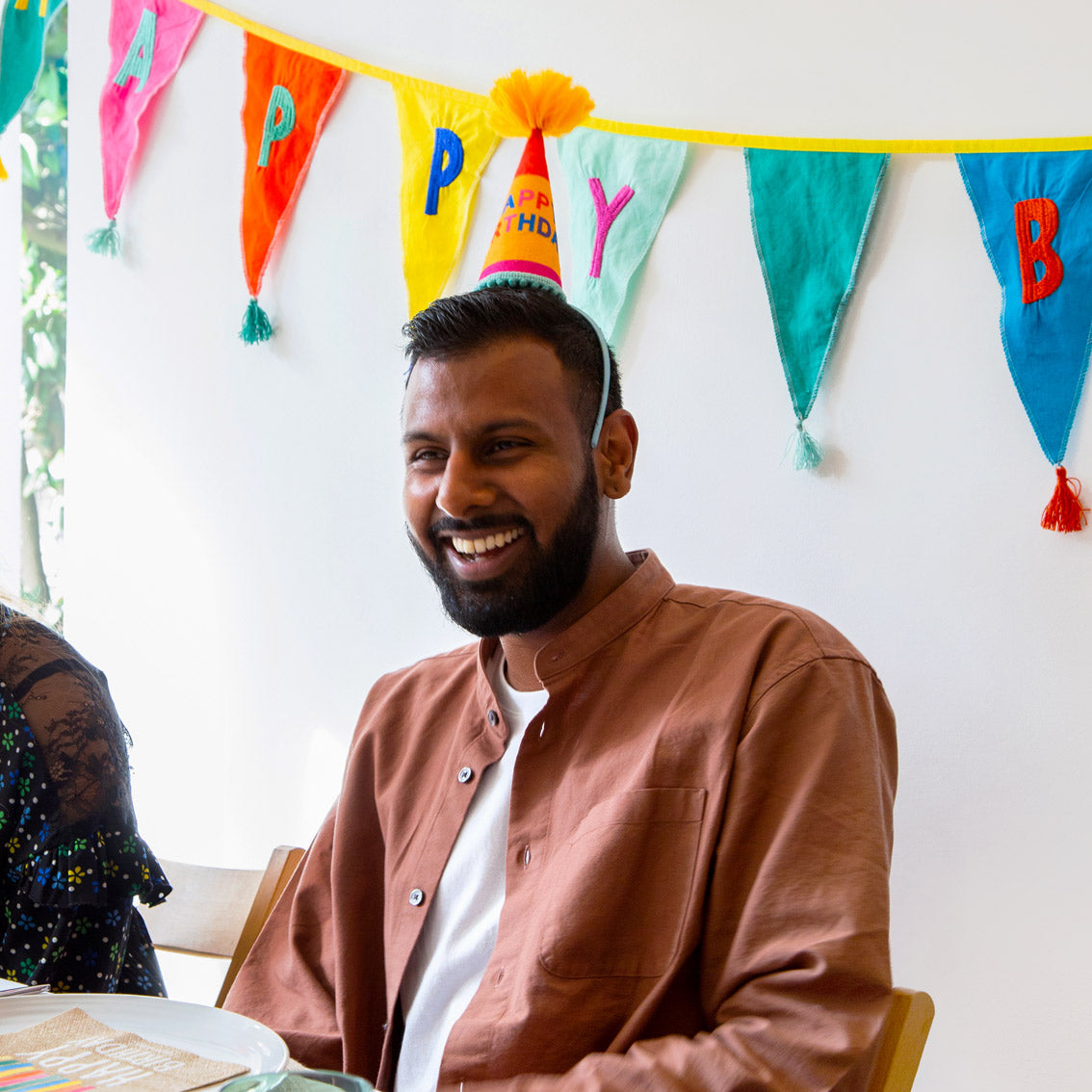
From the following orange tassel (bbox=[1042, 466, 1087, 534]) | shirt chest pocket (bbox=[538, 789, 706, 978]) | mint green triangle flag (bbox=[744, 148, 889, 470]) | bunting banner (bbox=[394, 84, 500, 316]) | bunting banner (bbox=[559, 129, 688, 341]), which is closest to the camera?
shirt chest pocket (bbox=[538, 789, 706, 978])

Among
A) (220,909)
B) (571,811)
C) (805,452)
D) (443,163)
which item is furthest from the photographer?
A: (443,163)

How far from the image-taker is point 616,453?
1.35 m

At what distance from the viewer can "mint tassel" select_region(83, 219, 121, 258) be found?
2.46 metres

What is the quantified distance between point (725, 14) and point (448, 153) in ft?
1.68

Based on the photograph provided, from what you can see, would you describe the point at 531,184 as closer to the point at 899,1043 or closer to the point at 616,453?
the point at 616,453

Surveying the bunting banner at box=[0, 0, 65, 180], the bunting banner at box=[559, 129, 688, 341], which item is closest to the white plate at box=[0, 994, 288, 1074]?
the bunting banner at box=[559, 129, 688, 341]

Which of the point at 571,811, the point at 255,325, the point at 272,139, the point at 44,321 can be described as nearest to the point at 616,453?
the point at 571,811

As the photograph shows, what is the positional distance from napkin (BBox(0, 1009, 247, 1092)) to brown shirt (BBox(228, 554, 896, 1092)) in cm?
33

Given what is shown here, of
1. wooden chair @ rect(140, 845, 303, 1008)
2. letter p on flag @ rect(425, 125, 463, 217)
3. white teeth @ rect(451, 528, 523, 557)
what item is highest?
letter p on flag @ rect(425, 125, 463, 217)

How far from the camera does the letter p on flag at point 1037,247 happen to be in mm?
1617

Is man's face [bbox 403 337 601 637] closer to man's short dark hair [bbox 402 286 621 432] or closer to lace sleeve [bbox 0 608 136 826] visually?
man's short dark hair [bbox 402 286 621 432]

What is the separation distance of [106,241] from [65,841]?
158 cm

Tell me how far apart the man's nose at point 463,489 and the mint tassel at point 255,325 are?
1.17m

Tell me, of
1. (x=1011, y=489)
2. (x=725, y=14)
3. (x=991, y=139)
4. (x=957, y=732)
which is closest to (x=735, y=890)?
(x=957, y=732)
